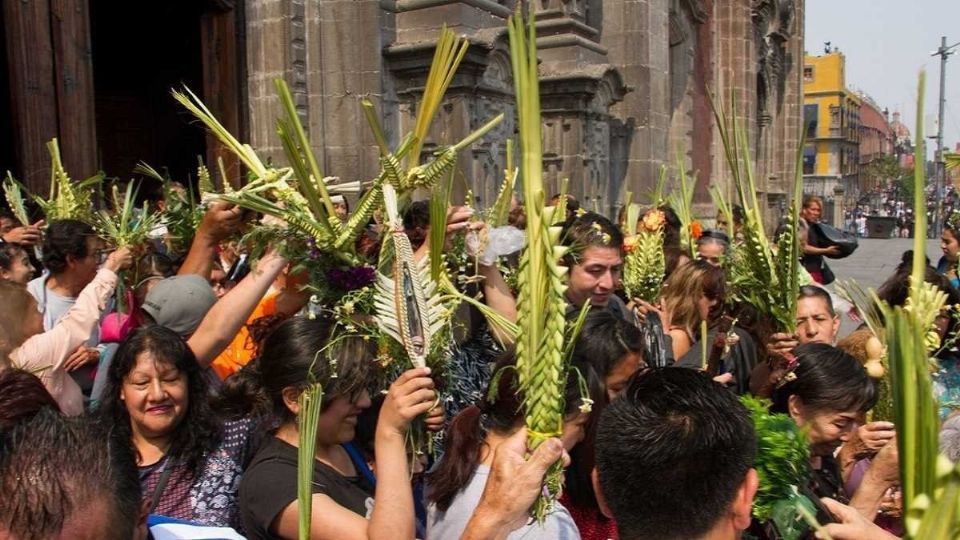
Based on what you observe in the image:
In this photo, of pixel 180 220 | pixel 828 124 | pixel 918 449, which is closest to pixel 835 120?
pixel 828 124

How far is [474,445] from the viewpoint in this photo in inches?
98.0

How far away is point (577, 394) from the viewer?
2.54m

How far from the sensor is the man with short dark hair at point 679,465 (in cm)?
176

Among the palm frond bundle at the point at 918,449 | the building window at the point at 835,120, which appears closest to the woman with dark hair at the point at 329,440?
the palm frond bundle at the point at 918,449

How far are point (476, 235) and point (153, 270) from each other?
222cm

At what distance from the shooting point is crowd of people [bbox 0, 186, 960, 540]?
176cm

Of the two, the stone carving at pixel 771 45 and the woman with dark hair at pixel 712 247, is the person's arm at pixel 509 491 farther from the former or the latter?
the stone carving at pixel 771 45

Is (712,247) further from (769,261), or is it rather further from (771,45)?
(771,45)

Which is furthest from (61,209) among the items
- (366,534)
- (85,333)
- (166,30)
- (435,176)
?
(166,30)

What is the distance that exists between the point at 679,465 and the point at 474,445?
0.84 meters

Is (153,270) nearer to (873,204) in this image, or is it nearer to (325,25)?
(325,25)

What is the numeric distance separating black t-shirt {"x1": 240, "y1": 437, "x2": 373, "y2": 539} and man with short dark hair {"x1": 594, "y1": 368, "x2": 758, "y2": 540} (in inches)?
37.3

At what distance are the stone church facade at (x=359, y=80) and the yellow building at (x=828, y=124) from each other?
57.3 m

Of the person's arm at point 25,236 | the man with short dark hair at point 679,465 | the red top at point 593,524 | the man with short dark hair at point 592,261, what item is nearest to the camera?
the man with short dark hair at point 679,465
